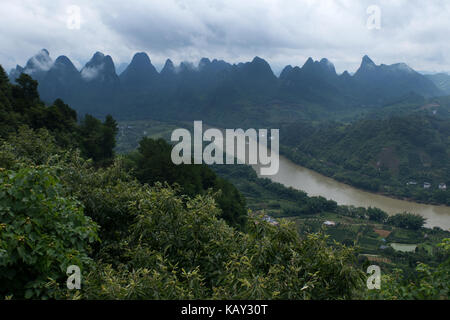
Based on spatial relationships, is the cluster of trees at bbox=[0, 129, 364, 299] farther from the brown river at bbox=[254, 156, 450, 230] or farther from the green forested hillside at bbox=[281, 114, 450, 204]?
the green forested hillside at bbox=[281, 114, 450, 204]

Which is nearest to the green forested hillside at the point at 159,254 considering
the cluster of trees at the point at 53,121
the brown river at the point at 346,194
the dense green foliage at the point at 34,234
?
the dense green foliage at the point at 34,234

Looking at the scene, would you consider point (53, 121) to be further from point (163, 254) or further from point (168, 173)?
point (163, 254)

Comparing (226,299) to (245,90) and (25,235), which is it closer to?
(25,235)

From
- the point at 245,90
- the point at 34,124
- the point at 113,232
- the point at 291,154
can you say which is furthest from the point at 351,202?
the point at 245,90

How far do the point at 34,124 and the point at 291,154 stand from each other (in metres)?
25.7

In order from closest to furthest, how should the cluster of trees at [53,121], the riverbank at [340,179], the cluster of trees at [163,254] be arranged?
the cluster of trees at [163,254] → the cluster of trees at [53,121] → the riverbank at [340,179]

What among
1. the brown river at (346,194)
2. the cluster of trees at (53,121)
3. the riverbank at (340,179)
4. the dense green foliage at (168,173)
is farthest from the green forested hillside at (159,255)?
the riverbank at (340,179)

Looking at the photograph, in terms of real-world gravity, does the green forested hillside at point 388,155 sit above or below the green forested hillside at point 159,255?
above

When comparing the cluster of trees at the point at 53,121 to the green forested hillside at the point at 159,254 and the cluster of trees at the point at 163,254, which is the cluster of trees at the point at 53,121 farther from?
the cluster of trees at the point at 163,254

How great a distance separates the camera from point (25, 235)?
1786mm

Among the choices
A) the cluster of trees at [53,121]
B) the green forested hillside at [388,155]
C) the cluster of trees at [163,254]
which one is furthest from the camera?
the green forested hillside at [388,155]

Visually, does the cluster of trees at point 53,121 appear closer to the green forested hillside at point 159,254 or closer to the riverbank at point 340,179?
the green forested hillside at point 159,254

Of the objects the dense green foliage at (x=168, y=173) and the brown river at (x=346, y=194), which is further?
the brown river at (x=346, y=194)

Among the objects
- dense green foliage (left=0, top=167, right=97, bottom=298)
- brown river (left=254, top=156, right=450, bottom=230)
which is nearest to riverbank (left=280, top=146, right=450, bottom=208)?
brown river (left=254, top=156, right=450, bottom=230)
